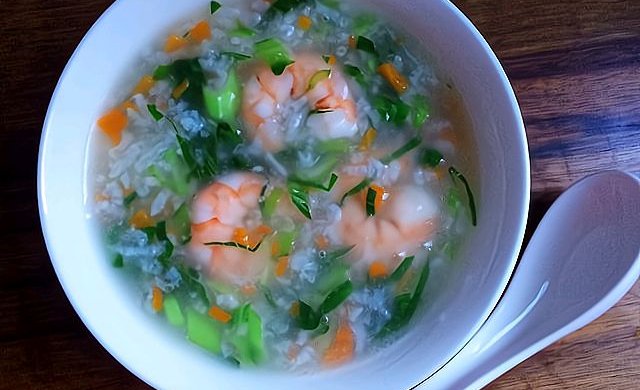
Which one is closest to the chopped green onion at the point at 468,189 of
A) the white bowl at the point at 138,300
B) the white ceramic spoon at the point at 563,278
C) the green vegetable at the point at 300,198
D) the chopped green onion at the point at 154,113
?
the white bowl at the point at 138,300

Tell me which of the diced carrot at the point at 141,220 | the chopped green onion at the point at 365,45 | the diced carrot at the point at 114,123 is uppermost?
the chopped green onion at the point at 365,45

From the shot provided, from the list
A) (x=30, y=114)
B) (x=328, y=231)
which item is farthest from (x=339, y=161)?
(x=30, y=114)

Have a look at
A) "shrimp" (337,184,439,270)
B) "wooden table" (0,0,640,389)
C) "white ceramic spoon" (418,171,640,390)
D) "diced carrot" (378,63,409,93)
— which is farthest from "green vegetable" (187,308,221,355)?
"diced carrot" (378,63,409,93)

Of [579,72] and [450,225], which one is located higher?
[579,72]

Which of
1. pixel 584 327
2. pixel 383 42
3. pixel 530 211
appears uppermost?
pixel 383 42

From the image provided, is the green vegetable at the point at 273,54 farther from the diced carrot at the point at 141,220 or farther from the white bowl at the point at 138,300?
the diced carrot at the point at 141,220

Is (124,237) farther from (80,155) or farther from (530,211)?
(530,211)
